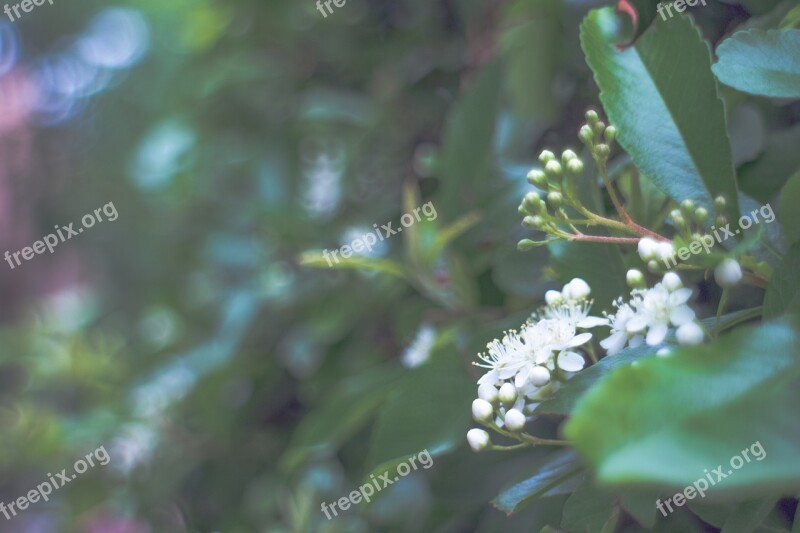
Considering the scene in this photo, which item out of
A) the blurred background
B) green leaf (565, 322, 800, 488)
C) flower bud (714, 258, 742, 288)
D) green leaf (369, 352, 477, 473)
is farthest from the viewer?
the blurred background

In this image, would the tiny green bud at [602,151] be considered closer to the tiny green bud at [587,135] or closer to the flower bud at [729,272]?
the tiny green bud at [587,135]

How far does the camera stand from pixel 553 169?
519 mm

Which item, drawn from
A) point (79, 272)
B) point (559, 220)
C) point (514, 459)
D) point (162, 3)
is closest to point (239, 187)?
point (514, 459)

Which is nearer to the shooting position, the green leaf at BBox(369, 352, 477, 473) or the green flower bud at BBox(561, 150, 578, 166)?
the green flower bud at BBox(561, 150, 578, 166)

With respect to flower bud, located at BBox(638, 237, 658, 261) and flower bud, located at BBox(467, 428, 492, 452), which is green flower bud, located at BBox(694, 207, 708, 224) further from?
flower bud, located at BBox(467, 428, 492, 452)

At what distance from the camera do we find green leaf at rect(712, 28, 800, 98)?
1.64 ft

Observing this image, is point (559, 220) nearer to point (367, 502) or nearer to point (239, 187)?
point (367, 502)

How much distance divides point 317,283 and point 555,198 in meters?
0.94

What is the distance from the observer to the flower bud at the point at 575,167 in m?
0.53

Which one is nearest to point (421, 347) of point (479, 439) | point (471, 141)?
point (471, 141)

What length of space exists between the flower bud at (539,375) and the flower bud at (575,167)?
0.14m

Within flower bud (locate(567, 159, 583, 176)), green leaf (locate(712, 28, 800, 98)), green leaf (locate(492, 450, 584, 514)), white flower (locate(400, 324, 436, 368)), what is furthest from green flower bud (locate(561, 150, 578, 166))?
white flower (locate(400, 324, 436, 368))

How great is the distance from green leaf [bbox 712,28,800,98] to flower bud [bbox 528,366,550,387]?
226 mm

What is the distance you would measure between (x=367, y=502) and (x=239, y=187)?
1.22m
